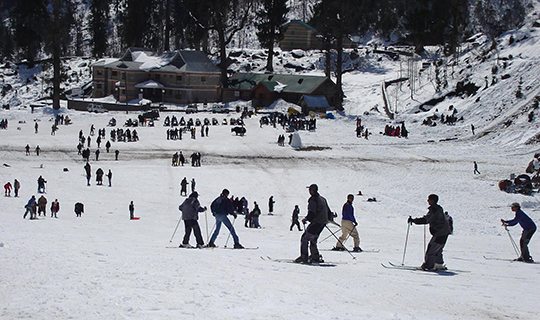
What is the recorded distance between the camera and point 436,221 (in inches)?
413

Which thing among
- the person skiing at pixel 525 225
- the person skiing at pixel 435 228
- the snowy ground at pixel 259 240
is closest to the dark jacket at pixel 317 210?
the snowy ground at pixel 259 240

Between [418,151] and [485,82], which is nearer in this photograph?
[418,151]

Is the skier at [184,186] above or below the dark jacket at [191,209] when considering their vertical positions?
below

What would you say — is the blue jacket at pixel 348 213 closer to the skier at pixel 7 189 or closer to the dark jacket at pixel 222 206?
the dark jacket at pixel 222 206

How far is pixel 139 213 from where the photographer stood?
2275 cm

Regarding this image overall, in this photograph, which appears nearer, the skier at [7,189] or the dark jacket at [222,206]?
the dark jacket at [222,206]

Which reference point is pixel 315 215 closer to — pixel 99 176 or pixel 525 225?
pixel 525 225

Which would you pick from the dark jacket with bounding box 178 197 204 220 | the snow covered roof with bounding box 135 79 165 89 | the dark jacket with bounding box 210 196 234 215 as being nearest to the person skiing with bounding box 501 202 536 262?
the dark jacket with bounding box 210 196 234 215

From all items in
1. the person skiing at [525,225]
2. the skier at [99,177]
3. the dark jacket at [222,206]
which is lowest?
the skier at [99,177]

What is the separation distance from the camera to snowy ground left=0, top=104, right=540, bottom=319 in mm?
7836

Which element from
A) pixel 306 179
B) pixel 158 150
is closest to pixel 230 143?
pixel 158 150

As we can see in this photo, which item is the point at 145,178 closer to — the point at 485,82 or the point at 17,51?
the point at 485,82

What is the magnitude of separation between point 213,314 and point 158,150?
34.6 metres

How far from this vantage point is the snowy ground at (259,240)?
7.84 m
